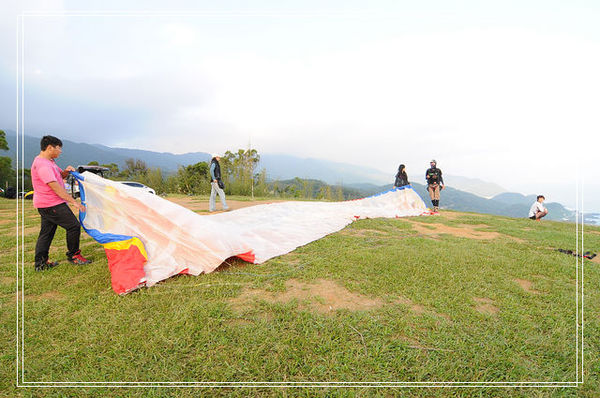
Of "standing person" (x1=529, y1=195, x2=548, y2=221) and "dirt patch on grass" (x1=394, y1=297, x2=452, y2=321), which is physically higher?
"standing person" (x1=529, y1=195, x2=548, y2=221)

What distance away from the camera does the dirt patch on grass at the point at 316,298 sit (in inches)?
83.4

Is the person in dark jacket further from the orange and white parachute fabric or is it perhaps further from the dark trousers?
the dark trousers

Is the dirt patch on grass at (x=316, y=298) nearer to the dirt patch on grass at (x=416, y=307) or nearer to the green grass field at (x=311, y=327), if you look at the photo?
the green grass field at (x=311, y=327)

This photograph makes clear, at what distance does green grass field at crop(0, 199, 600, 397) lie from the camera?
1.46 m

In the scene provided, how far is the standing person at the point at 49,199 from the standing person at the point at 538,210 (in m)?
10.8

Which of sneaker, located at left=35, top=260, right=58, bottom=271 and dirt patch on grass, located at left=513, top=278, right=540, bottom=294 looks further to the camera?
sneaker, located at left=35, top=260, right=58, bottom=271

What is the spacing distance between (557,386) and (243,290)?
2.21 m

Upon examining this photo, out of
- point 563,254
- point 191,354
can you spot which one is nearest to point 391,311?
point 191,354

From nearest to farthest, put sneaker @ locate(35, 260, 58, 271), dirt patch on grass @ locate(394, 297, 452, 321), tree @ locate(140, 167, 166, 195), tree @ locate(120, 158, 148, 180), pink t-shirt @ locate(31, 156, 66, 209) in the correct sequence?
dirt patch on grass @ locate(394, 297, 452, 321)
pink t-shirt @ locate(31, 156, 66, 209)
sneaker @ locate(35, 260, 58, 271)
tree @ locate(140, 167, 166, 195)
tree @ locate(120, 158, 148, 180)

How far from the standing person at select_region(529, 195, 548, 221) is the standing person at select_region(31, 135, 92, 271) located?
10778 mm

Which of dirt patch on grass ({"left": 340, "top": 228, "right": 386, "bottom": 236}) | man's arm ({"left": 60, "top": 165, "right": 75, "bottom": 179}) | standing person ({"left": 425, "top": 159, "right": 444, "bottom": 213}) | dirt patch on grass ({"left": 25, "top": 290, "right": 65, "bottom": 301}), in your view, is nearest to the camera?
dirt patch on grass ({"left": 25, "top": 290, "right": 65, "bottom": 301})

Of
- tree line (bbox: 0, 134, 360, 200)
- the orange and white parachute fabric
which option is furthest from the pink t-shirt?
tree line (bbox: 0, 134, 360, 200)

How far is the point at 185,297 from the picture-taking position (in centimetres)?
224

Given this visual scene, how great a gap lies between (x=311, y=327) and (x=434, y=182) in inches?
328
